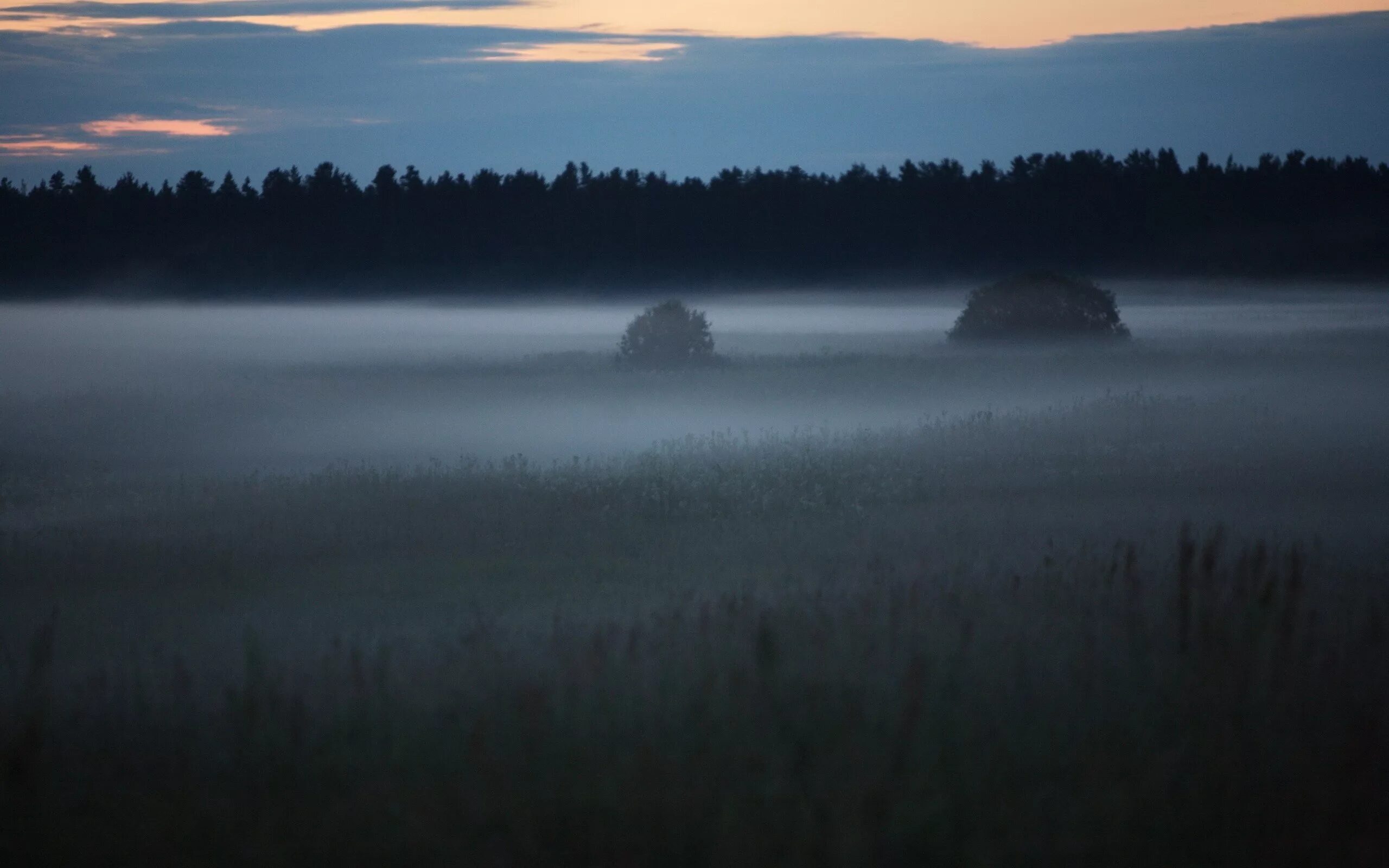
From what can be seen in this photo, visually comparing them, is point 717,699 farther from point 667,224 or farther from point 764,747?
point 667,224

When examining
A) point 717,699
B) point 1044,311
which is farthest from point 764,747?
point 1044,311

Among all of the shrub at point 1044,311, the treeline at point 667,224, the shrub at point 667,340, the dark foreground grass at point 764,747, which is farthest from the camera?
the treeline at point 667,224

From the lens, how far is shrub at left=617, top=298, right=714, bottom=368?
32.6 metres

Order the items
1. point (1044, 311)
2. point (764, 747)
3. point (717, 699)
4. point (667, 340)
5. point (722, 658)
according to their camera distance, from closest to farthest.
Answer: point (764, 747), point (717, 699), point (722, 658), point (667, 340), point (1044, 311)

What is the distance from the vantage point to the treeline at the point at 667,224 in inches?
2950

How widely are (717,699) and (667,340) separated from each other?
27620 mm

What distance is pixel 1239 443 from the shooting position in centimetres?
1598

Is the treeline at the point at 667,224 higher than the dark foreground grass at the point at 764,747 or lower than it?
higher

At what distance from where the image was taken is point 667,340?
3288 cm

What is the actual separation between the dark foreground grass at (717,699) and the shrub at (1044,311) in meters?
24.6

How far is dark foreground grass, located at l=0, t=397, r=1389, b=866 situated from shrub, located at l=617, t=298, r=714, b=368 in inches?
861

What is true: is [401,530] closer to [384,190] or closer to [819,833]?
[819,833]

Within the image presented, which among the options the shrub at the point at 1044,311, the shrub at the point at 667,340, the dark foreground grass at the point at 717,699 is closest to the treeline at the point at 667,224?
the shrub at the point at 1044,311

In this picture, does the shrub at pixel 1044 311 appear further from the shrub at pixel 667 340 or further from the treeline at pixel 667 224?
the treeline at pixel 667 224
